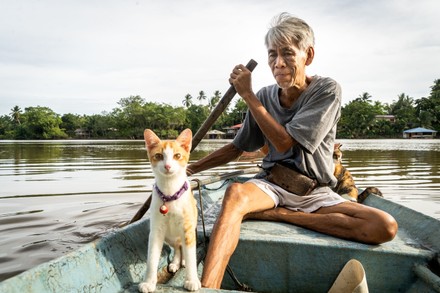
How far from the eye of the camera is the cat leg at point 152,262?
1.74m

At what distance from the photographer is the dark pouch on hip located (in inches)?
113

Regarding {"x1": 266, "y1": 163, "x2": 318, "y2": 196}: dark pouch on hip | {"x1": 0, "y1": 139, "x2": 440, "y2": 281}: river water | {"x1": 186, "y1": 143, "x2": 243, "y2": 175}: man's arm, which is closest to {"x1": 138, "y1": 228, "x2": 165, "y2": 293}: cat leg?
{"x1": 186, "y1": 143, "x2": 243, "y2": 175}: man's arm

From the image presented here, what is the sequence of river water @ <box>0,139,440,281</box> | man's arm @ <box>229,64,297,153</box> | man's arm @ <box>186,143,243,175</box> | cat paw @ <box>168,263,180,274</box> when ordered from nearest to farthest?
cat paw @ <box>168,263,180,274</box> → man's arm @ <box>229,64,297,153</box> → man's arm @ <box>186,143,243,175</box> → river water @ <box>0,139,440,281</box>

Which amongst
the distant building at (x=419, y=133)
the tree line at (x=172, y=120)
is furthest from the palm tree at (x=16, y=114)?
the distant building at (x=419, y=133)

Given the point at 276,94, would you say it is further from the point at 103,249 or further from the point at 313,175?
the point at 103,249

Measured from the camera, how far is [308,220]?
273 centimetres

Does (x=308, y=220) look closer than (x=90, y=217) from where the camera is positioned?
Yes

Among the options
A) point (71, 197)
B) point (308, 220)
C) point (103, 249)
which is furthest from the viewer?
point (71, 197)

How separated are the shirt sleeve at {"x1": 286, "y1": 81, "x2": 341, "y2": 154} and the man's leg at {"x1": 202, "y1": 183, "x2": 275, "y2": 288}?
558 mm

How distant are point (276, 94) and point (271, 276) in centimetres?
165

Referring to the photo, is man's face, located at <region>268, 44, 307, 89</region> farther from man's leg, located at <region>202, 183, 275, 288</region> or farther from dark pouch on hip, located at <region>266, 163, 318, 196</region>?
man's leg, located at <region>202, 183, 275, 288</region>

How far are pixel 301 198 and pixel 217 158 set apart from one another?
0.87 m

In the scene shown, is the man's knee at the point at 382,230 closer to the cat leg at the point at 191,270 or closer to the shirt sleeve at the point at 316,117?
the shirt sleeve at the point at 316,117

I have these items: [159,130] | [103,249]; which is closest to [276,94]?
[103,249]
